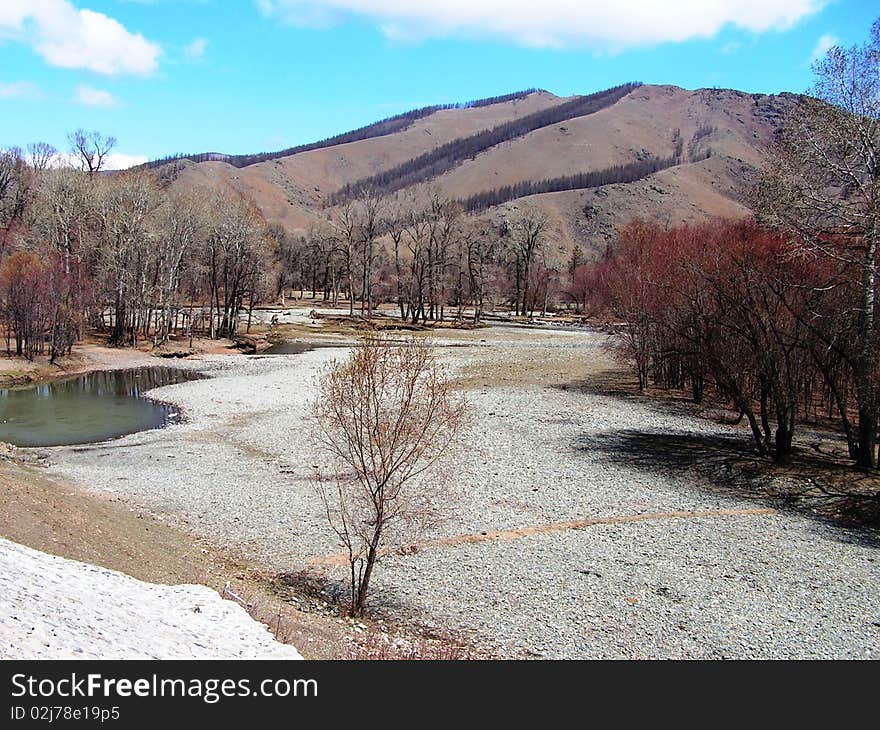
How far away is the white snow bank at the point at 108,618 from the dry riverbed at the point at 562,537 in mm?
1384

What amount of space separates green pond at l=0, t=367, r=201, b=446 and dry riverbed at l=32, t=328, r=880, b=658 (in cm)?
193

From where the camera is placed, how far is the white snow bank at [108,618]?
27.2 ft

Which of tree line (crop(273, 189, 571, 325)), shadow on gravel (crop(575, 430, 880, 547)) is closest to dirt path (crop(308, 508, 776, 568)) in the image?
shadow on gravel (crop(575, 430, 880, 547))

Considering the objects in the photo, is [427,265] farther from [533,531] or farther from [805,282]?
[533,531]

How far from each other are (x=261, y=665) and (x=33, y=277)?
45.4 meters

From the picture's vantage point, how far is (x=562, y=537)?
17.0m

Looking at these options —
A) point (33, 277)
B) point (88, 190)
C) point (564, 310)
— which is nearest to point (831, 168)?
point (33, 277)

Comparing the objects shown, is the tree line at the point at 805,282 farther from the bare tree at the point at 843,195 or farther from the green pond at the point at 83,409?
the green pond at the point at 83,409

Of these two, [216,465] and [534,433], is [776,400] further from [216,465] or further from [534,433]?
[216,465]

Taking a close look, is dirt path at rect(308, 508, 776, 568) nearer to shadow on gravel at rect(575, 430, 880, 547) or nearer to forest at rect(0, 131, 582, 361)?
shadow on gravel at rect(575, 430, 880, 547)

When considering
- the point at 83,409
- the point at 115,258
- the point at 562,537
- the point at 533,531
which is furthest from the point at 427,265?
the point at 562,537

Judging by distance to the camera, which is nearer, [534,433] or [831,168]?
[831,168]

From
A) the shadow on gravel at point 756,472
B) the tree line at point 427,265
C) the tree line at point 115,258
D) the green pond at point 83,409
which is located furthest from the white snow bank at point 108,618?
the tree line at point 427,265

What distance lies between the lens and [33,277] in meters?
45.4
